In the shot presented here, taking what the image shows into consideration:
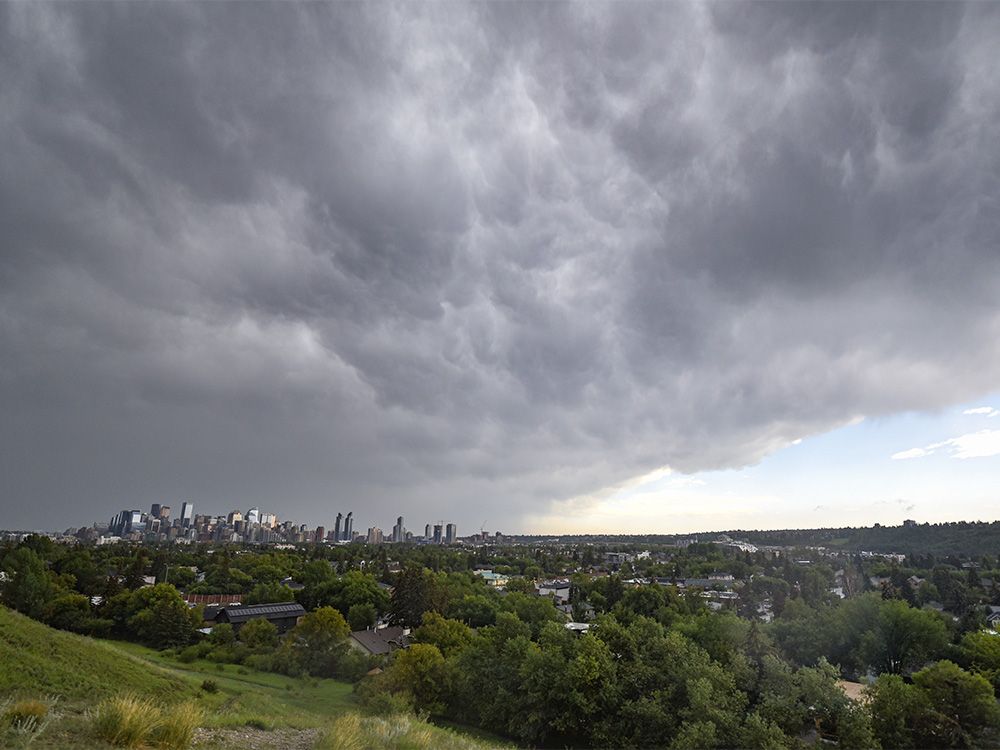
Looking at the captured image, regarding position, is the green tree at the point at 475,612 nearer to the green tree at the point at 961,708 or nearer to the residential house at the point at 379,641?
the residential house at the point at 379,641

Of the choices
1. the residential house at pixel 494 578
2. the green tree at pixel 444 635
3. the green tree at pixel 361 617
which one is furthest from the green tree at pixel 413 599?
the residential house at pixel 494 578

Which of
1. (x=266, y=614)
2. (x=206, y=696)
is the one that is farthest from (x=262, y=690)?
(x=266, y=614)

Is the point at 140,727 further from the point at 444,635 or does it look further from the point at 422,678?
the point at 444,635

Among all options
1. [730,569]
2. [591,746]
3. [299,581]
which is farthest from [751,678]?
[730,569]

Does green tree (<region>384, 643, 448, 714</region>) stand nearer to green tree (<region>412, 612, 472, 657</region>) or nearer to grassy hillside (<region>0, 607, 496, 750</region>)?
grassy hillside (<region>0, 607, 496, 750</region>)

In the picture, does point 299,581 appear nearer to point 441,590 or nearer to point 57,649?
point 441,590

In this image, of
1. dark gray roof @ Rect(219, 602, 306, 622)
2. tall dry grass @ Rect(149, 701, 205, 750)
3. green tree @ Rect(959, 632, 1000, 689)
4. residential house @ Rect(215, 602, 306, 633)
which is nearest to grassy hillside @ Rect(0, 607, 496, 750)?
tall dry grass @ Rect(149, 701, 205, 750)

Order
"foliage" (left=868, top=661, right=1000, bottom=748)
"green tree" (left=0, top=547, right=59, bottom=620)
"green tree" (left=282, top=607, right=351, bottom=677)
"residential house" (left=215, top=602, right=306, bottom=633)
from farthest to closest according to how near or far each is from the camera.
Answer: "residential house" (left=215, top=602, right=306, bottom=633)
"green tree" (left=0, top=547, right=59, bottom=620)
"green tree" (left=282, top=607, right=351, bottom=677)
"foliage" (left=868, top=661, right=1000, bottom=748)
